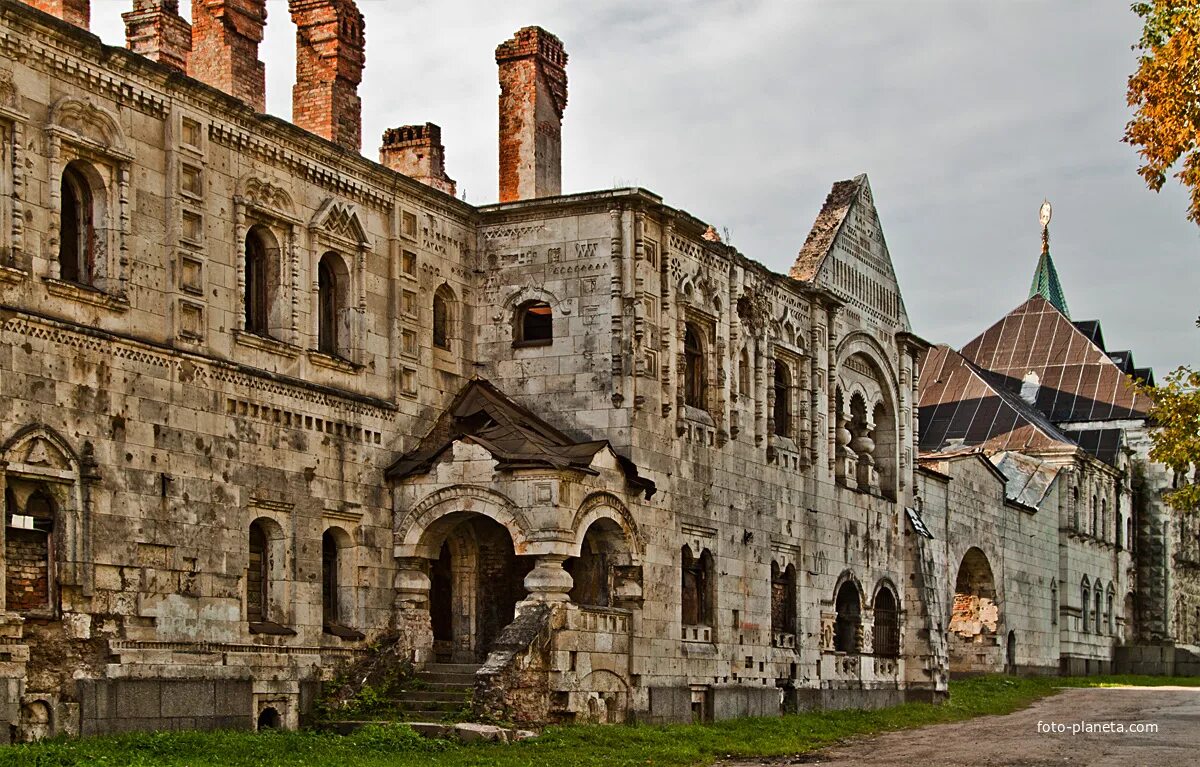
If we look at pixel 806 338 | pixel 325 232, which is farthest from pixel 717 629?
pixel 325 232

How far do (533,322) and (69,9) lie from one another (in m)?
8.84

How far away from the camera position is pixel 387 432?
24766 mm

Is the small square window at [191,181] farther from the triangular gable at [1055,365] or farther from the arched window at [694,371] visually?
the triangular gable at [1055,365]

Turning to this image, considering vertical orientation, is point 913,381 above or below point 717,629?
above

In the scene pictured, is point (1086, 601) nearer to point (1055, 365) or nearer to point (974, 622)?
point (974, 622)

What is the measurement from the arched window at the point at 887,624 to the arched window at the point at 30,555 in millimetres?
19691

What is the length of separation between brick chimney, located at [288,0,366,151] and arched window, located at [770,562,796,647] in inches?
424

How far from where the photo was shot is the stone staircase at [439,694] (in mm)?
23016

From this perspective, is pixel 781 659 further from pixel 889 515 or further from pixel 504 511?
pixel 504 511

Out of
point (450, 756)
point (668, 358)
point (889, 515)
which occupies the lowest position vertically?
point (450, 756)

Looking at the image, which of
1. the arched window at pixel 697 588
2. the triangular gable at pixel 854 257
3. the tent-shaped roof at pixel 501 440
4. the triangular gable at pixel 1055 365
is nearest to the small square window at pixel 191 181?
the tent-shaped roof at pixel 501 440

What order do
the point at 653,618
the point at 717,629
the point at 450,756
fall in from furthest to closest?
the point at 717,629
the point at 653,618
the point at 450,756

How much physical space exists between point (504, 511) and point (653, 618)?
3.52 metres

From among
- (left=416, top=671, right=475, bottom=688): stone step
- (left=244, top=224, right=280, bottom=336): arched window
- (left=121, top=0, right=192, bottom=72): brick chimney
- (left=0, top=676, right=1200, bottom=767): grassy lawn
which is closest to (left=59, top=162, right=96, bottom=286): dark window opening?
(left=121, top=0, right=192, bottom=72): brick chimney
